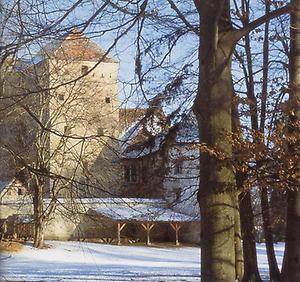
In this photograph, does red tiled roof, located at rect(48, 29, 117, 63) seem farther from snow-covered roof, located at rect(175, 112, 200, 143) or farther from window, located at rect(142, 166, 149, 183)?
window, located at rect(142, 166, 149, 183)

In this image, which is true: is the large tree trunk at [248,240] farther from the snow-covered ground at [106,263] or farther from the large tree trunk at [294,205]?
the large tree trunk at [294,205]

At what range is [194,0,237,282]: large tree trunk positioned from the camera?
7996mm

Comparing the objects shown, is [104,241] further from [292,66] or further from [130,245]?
[292,66]

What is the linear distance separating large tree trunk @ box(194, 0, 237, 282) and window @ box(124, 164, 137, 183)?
420 inches

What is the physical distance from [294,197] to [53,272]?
549 inches

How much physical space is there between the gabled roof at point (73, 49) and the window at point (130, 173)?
7.35 metres

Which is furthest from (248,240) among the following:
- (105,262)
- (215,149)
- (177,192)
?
(105,262)

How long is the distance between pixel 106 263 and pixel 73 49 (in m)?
23.6

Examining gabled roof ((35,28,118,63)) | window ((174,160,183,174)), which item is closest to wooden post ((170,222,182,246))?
window ((174,160,183,174))

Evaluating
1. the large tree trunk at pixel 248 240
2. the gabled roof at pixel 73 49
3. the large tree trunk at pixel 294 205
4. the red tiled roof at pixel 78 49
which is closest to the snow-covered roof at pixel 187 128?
the large tree trunk at pixel 248 240

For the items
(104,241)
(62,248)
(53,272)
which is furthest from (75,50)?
(104,241)

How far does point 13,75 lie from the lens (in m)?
10.9

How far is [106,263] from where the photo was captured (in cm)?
3331

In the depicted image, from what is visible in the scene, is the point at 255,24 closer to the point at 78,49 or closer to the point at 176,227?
the point at 78,49
